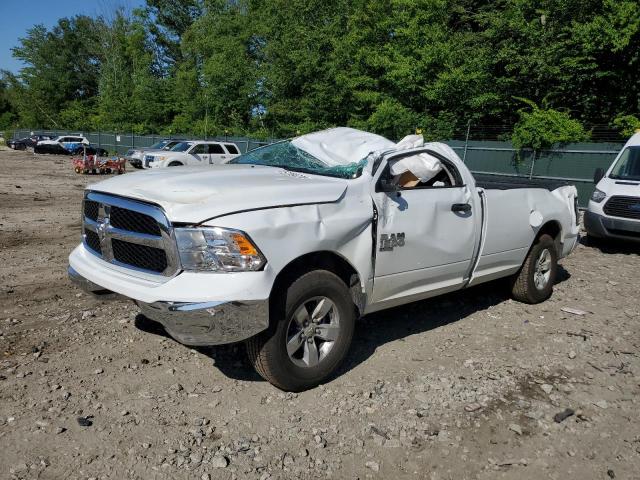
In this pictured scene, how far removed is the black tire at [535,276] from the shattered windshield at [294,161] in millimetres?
2624

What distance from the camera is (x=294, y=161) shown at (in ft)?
14.6

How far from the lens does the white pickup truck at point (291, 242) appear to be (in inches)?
121

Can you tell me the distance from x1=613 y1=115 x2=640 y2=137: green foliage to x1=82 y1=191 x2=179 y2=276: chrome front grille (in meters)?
17.0

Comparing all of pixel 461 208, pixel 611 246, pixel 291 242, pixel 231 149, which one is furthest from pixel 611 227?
pixel 231 149

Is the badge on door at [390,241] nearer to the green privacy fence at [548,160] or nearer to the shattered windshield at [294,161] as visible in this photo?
the shattered windshield at [294,161]

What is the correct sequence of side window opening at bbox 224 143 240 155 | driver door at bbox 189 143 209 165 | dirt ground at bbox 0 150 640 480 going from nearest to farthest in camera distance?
1. dirt ground at bbox 0 150 640 480
2. driver door at bbox 189 143 209 165
3. side window opening at bbox 224 143 240 155

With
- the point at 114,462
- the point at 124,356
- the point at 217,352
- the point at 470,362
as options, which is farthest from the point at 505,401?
the point at 124,356

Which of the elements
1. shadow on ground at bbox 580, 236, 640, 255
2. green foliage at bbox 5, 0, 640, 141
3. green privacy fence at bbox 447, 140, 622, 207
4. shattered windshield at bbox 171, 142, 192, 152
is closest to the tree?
green foliage at bbox 5, 0, 640, 141

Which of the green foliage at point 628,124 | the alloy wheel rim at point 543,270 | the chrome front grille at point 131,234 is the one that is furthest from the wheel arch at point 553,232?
the green foliage at point 628,124

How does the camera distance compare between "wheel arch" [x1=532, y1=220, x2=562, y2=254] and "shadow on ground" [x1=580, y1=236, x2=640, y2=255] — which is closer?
"wheel arch" [x1=532, y1=220, x2=562, y2=254]

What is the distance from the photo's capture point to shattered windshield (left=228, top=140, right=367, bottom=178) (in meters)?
3.98

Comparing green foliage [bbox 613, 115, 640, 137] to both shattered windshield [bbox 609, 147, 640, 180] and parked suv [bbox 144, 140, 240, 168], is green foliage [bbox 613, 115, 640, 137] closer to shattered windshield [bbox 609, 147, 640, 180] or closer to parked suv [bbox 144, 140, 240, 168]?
shattered windshield [bbox 609, 147, 640, 180]

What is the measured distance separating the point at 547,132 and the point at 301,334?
52.6 ft

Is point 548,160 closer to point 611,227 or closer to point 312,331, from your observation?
point 611,227
